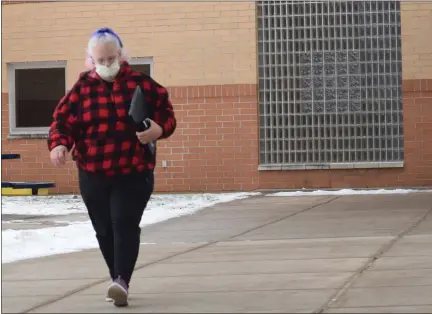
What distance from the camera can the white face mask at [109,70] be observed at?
7.05 metres

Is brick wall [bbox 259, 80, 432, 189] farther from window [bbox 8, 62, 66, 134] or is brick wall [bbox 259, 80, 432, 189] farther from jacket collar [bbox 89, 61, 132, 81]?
jacket collar [bbox 89, 61, 132, 81]

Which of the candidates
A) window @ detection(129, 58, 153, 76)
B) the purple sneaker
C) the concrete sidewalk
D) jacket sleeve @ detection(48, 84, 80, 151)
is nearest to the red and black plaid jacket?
jacket sleeve @ detection(48, 84, 80, 151)

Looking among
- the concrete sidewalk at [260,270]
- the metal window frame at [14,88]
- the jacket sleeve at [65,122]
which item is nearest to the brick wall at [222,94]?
the metal window frame at [14,88]

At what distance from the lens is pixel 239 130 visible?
21.8 metres

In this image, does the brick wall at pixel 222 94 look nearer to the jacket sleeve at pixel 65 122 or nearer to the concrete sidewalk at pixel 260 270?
the concrete sidewalk at pixel 260 270

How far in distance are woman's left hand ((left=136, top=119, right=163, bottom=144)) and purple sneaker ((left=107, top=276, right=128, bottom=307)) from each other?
88 cm

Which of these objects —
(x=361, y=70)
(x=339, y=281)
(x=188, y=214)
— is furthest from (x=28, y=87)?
(x=339, y=281)

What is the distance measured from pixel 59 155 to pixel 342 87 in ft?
48.9

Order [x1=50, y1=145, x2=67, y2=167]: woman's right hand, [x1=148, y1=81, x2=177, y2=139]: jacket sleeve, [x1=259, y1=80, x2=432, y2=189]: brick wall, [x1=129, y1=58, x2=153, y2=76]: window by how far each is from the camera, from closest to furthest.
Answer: [x1=50, y1=145, x2=67, y2=167]: woman's right hand
[x1=148, y1=81, x2=177, y2=139]: jacket sleeve
[x1=259, y1=80, x2=432, y2=189]: brick wall
[x1=129, y1=58, x2=153, y2=76]: window

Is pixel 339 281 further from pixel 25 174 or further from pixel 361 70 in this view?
pixel 25 174

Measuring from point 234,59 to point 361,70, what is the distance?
2.46m

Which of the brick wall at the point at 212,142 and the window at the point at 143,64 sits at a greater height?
the window at the point at 143,64

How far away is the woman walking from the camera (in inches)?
277

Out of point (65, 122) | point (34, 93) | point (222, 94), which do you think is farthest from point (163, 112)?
point (34, 93)
